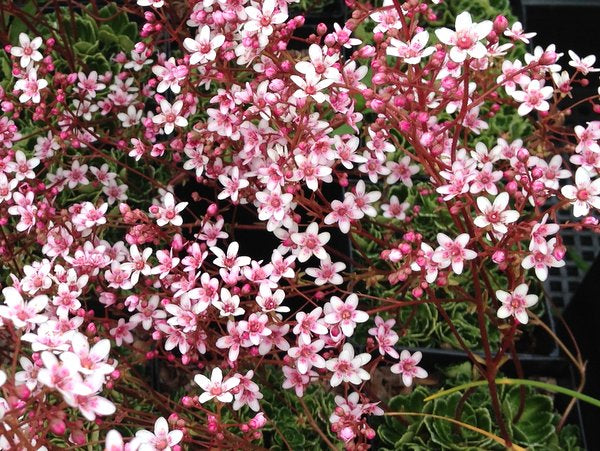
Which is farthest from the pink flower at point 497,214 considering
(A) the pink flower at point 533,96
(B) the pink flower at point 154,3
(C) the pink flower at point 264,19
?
(B) the pink flower at point 154,3

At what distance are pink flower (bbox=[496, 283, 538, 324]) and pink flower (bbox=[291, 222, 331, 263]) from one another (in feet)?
1.05

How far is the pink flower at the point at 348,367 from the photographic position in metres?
1.17

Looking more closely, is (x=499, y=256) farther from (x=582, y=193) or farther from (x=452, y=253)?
(x=582, y=193)

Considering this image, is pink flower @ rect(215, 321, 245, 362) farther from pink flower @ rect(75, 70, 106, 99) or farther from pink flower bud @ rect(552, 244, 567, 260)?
pink flower @ rect(75, 70, 106, 99)

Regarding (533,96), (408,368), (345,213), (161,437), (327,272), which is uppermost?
(533,96)

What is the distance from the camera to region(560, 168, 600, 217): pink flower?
1059 mm

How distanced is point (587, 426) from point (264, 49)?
1.20 metres

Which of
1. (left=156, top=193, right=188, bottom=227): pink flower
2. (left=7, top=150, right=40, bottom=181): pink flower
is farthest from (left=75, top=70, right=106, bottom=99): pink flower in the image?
(left=156, top=193, right=188, bottom=227): pink flower

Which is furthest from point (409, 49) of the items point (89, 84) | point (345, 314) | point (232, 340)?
point (89, 84)

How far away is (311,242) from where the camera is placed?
3.96ft

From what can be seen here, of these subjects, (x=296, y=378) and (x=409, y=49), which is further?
(x=296, y=378)

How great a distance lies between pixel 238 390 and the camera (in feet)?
3.69

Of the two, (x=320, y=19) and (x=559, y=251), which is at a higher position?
(x=320, y=19)

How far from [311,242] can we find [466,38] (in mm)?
445
